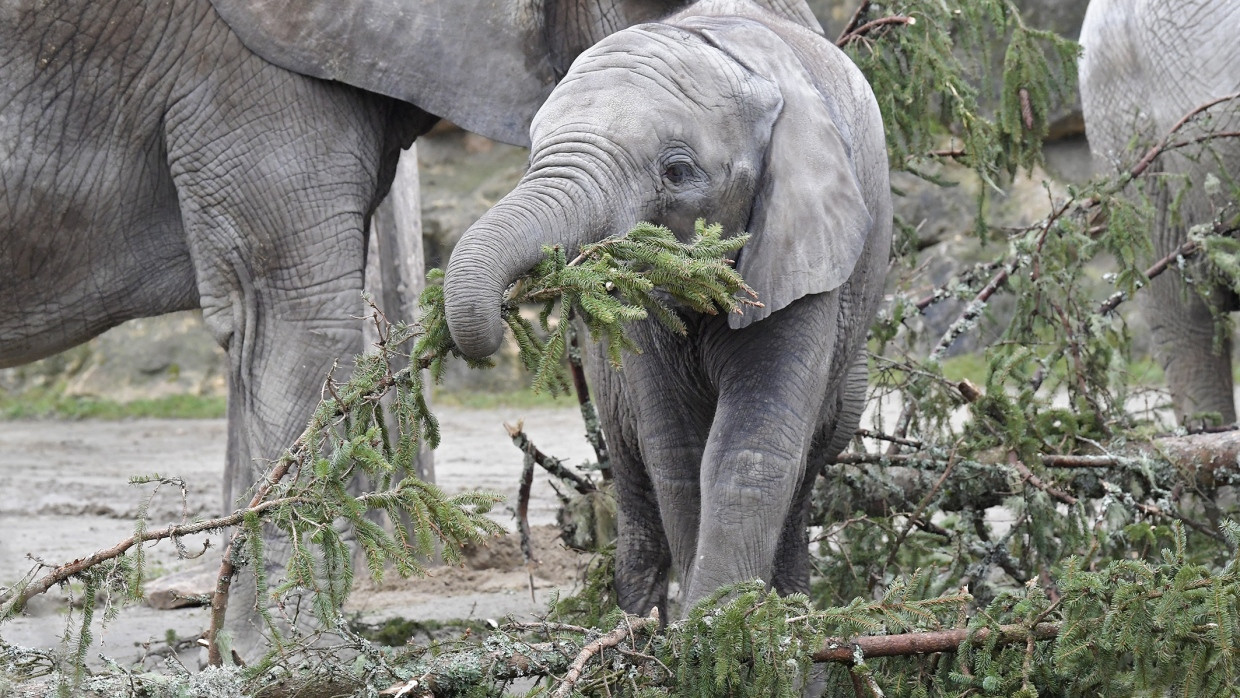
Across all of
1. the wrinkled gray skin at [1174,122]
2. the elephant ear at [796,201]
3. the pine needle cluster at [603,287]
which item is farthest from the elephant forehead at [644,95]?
the wrinkled gray skin at [1174,122]

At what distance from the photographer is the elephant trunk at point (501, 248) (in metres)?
2.91

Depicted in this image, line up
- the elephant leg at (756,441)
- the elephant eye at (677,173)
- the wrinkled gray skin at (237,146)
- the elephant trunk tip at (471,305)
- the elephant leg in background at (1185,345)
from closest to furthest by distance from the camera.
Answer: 1. the elephant trunk tip at (471,305)
2. the elephant eye at (677,173)
3. the elephant leg at (756,441)
4. the wrinkled gray skin at (237,146)
5. the elephant leg in background at (1185,345)

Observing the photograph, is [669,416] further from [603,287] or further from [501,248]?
[501,248]

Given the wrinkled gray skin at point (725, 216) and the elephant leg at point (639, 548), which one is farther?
the elephant leg at point (639, 548)

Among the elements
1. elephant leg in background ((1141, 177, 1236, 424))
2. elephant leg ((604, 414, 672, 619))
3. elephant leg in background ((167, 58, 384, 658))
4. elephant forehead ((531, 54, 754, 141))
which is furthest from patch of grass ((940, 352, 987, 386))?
elephant forehead ((531, 54, 754, 141))

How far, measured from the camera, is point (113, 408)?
12.9 meters

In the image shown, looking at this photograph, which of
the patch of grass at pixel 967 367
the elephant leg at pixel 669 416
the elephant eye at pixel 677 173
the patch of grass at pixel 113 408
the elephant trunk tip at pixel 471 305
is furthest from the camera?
the patch of grass at pixel 113 408

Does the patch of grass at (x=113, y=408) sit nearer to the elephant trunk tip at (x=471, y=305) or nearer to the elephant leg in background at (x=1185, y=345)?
the elephant leg in background at (x=1185, y=345)

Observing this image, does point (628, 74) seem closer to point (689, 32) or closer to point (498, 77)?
point (689, 32)

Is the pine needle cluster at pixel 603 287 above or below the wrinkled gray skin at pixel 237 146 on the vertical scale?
below

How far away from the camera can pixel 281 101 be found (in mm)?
4453

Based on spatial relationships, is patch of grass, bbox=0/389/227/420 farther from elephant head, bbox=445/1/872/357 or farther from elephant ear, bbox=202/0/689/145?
elephant head, bbox=445/1/872/357

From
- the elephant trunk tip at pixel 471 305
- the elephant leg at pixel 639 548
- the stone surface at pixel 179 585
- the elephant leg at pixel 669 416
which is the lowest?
the stone surface at pixel 179 585

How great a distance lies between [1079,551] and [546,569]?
7.06ft
